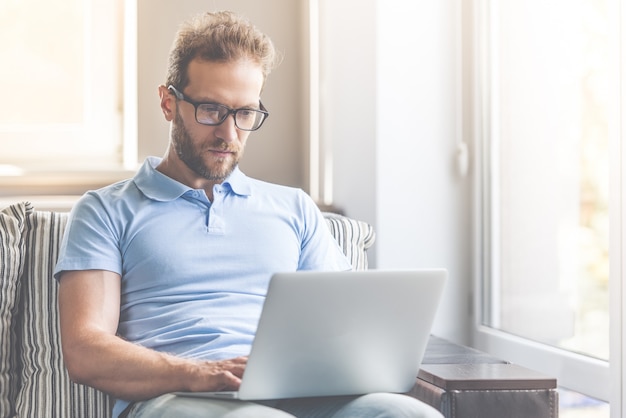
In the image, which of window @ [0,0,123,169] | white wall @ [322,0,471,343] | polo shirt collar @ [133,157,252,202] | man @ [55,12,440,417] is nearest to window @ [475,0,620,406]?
white wall @ [322,0,471,343]

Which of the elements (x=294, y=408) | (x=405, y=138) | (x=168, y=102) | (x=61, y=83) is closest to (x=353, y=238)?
(x=405, y=138)

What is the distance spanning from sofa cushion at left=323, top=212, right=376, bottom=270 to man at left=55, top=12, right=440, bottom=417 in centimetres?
19

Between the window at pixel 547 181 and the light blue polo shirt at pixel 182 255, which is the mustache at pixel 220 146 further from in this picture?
the window at pixel 547 181

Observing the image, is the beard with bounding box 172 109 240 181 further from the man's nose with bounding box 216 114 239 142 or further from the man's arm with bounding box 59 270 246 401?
the man's arm with bounding box 59 270 246 401

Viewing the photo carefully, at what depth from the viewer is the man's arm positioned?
55.7 inches

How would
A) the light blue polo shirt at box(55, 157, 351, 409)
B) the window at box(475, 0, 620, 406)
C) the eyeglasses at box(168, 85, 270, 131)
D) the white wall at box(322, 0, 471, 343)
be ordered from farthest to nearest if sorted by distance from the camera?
1. the white wall at box(322, 0, 471, 343)
2. the window at box(475, 0, 620, 406)
3. the eyeglasses at box(168, 85, 270, 131)
4. the light blue polo shirt at box(55, 157, 351, 409)

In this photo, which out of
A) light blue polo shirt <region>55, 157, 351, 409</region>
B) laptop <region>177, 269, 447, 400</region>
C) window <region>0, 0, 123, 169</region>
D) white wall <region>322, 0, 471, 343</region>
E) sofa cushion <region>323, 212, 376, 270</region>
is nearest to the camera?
laptop <region>177, 269, 447, 400</region>

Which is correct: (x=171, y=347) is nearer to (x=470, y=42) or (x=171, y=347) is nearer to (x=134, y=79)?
(x=134, y=79)

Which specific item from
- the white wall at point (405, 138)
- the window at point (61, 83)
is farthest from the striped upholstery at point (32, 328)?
the white wall at point (405, 138)

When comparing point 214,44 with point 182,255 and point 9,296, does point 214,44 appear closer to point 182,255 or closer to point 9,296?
point 182,255

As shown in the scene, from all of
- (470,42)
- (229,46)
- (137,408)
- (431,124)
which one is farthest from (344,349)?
(470,42)

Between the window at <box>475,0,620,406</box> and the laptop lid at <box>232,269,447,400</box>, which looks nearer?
the laptop lid at <box>232,269,447,400</box>

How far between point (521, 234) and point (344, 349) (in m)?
1.11

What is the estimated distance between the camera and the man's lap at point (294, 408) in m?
1.33
